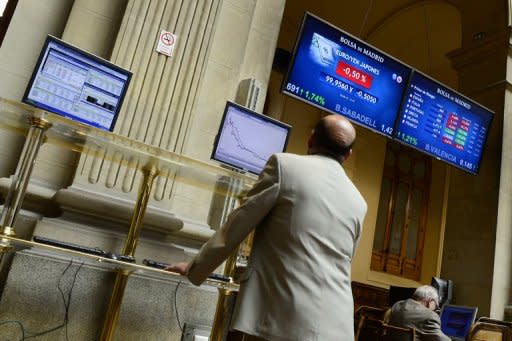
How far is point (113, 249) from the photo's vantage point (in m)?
3.03

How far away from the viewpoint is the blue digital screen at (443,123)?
5199mm

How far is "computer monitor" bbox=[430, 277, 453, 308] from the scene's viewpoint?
18.7 feet

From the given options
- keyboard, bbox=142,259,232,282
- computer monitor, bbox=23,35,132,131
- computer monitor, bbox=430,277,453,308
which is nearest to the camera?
keyboard, bbox=142,259,232,282

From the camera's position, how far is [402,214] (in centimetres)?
1152

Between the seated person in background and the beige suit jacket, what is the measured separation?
2934 mm

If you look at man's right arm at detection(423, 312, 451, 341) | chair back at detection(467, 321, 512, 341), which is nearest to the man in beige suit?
man's right arm at detection(423, 312, 451, 341)

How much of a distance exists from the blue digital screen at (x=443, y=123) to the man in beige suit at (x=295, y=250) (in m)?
3.54

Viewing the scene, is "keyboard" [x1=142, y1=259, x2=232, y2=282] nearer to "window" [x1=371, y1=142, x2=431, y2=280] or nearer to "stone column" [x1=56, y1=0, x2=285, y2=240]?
"stone column" [x1=56, y1=0, x2=285, y2=240]

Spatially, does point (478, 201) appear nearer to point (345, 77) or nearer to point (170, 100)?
point (345, 77)

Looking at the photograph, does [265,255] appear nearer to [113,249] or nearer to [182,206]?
[113,249]

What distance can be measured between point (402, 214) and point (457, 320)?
21.7 feet

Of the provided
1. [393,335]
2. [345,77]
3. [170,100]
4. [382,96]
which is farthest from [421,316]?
[170,100]

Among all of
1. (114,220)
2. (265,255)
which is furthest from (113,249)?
(265,255)

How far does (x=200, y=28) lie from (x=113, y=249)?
73.4 inches
